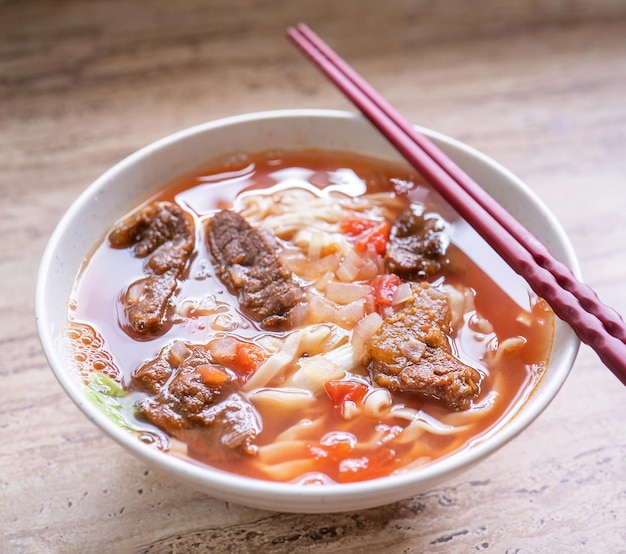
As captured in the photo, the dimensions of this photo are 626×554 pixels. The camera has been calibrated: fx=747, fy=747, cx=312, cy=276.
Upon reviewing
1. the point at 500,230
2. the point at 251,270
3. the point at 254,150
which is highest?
the point at 500,230

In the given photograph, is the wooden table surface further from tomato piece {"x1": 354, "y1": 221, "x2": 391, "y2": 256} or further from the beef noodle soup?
tomato piece {"x1": 354, "y1": 221, "x2": 391, "y2": 256}

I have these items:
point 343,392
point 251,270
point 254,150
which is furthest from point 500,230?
point 254,150

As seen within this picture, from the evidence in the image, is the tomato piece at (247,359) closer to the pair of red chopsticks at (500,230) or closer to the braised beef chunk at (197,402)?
the braised beef chunk at (197,402)

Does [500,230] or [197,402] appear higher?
[500,230]

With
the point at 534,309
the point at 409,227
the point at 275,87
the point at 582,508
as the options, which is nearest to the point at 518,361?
the point at 534,309

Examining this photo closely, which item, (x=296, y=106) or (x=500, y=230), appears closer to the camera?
(x=500, y=230)

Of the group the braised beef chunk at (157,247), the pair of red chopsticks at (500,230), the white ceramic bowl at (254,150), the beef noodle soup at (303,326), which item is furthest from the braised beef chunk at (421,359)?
the braised beef chunk at (157,247)

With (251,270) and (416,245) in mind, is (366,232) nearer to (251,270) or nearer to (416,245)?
(416,245)

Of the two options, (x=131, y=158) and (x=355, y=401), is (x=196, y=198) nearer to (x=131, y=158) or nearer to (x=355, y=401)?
(x=131, y=158)
